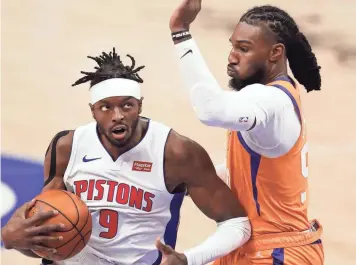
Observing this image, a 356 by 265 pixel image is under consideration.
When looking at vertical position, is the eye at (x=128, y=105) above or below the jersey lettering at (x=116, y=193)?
above

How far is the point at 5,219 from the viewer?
15.9ft

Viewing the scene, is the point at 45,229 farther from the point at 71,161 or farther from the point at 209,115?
the point at 209,115

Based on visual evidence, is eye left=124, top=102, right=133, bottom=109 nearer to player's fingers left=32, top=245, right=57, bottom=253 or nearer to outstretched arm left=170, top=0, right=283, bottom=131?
outstretched arm left=170, top=0, right=283, bottom=131

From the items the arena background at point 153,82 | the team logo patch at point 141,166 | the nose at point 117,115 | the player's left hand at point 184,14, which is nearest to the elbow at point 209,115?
the player's left hand at point 184,14

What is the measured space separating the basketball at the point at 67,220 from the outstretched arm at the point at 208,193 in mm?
437

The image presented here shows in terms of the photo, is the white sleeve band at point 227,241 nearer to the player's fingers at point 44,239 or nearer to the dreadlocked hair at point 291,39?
the player's fingers at point 44,239

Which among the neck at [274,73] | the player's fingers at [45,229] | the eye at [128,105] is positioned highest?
the neck at [274,73]

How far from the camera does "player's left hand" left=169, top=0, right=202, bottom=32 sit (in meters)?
2.81

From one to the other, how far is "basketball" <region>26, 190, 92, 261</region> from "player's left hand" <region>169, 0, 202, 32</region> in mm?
844

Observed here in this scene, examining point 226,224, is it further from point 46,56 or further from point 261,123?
point 46,56

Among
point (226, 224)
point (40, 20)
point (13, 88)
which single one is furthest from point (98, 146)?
point (40, 20)

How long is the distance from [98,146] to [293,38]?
98 cm

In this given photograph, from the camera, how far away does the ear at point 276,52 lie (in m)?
3.05

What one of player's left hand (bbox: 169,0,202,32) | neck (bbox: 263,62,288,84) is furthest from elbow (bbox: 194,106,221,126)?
neck (bbox: 263,62,288,84)
